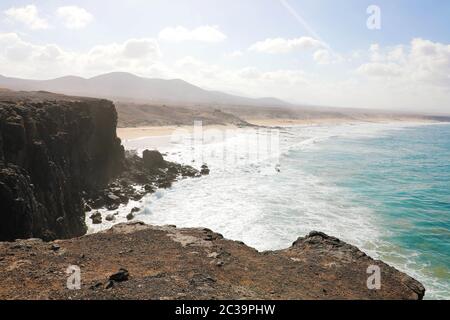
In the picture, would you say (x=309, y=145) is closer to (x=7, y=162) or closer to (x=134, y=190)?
(x=134, y=190)

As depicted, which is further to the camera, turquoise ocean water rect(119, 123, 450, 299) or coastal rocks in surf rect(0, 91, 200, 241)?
turquoise ocean water rect(119, 123, 450, 299)

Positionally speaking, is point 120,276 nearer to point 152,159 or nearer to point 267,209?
point 267,209

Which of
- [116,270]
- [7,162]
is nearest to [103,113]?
[7,162]

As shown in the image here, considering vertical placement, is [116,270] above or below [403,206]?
above

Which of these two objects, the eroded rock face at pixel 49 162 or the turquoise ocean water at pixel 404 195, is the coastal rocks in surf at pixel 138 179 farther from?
Result: the turquoise ocean water at pixel 404 195

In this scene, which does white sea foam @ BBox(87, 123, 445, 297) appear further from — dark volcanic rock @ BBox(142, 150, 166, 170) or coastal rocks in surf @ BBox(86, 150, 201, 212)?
dark volcanic rock @ BBox(142, 150, 166, 170)

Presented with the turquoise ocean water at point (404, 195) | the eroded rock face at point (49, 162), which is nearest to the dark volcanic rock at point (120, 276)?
the eroded rock face at point (49, 162)

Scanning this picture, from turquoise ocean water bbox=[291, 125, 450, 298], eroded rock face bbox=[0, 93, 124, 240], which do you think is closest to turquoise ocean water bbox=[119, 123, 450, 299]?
turquoise ocean water bbox=[291, 125, 450, 298]
